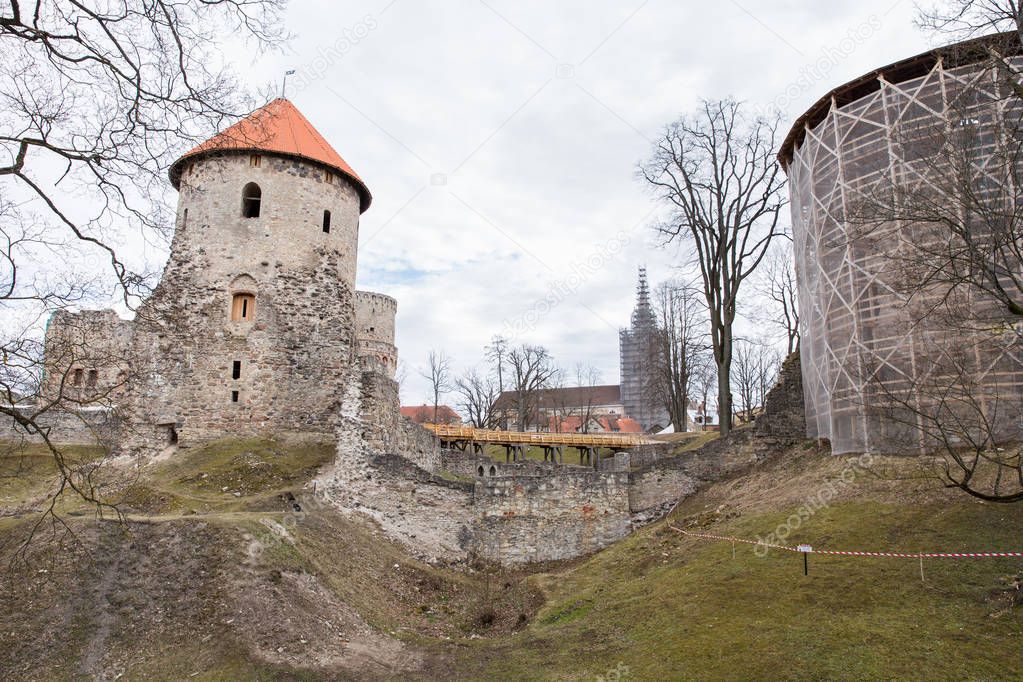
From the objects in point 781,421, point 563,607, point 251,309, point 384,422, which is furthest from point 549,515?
point 251,309

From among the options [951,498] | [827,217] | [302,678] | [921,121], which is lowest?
[302,678]

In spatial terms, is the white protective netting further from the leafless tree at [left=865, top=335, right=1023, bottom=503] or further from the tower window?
the tower window

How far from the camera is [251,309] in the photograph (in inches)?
715

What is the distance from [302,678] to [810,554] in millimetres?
7429

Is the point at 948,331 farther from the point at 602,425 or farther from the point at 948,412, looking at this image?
the point at 602,425

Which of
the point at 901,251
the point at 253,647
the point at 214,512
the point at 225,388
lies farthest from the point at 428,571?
the point at 901,251

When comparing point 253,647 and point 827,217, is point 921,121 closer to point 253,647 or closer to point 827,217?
point 827,217

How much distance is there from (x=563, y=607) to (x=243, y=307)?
11.5 metres

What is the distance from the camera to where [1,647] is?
337 inches

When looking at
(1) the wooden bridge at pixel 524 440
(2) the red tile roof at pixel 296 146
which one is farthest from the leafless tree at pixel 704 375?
(2) the red tile roof at pixel 296 146

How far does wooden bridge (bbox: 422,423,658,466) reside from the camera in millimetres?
27966

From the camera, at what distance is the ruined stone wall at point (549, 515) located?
55.2ft

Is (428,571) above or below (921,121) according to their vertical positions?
below

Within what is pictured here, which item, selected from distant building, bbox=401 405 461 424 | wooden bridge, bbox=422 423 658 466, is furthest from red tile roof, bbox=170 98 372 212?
distant building, bbox=401 405 461 424
